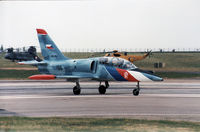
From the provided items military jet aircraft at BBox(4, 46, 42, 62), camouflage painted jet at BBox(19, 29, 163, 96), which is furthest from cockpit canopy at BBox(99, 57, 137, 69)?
military jet aircraft at BBox(4, 46, 42, 62)

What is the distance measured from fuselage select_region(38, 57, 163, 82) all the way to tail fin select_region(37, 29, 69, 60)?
20.9 inches

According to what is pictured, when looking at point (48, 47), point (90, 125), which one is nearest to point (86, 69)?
point (48, 47)

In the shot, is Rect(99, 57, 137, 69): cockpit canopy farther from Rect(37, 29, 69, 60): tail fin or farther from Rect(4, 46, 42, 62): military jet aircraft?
Rect(4, 46, 42, 62): military jet aircraft

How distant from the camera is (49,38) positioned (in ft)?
104

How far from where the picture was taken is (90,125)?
14.3 metres

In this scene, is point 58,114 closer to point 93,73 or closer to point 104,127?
point 104,127

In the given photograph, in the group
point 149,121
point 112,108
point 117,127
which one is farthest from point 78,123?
point 112,108

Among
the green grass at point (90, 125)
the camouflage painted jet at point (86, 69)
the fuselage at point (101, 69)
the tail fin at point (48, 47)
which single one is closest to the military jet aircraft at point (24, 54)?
the tail fin at point (48, 47)

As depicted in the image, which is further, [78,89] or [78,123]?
[78,89]

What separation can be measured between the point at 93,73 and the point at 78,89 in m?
1.69

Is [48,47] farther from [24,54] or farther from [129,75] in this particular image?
[24,54]

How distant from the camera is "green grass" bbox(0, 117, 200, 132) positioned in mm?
13407

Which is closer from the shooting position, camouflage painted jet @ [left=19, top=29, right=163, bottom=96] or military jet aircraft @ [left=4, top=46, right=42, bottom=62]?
camouflage painted jet @ [left=19, top=29, right=163, bottom=96]

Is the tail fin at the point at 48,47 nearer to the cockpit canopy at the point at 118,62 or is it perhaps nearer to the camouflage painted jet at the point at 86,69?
the camouflage painted jet at the point at 86,69
